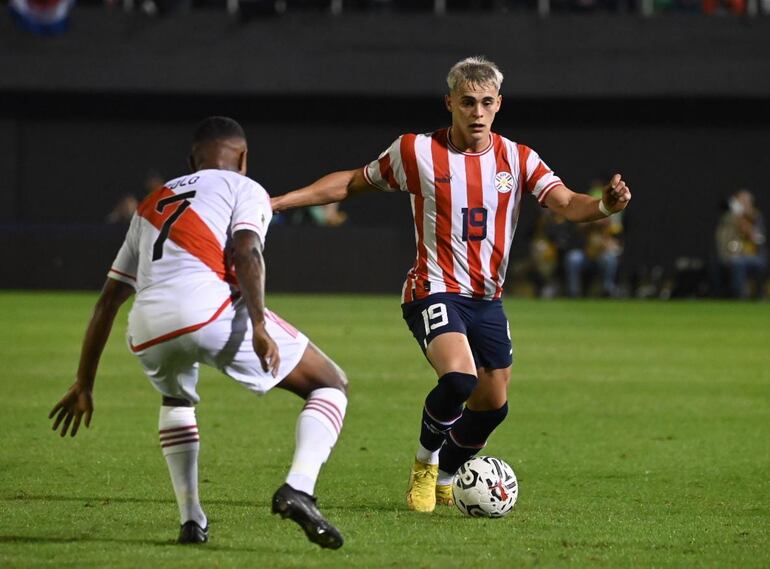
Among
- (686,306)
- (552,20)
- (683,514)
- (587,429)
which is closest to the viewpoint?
(683,514)

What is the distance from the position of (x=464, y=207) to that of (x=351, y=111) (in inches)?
1019

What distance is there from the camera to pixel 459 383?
701 cm

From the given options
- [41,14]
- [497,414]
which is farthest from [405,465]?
[41,14]

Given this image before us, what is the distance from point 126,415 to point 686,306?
16844mm

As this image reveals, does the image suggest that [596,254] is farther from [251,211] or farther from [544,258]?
[251,211]

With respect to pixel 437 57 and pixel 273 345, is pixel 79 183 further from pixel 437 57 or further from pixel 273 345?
pixel 273 345

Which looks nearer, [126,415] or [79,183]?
[126,415]

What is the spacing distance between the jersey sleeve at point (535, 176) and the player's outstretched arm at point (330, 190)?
800 millimetres

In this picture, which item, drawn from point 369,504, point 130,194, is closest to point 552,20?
point 130,194

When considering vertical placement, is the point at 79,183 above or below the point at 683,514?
below

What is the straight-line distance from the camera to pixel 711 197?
1330 inches

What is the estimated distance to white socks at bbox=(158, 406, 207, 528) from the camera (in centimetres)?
616

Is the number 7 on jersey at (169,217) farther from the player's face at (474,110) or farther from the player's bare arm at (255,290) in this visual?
the player's face at (474,110)

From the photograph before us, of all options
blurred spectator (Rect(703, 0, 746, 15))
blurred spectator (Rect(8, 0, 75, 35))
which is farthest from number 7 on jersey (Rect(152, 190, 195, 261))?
blurred spectator (Rect(703, 0, 746, 15))
